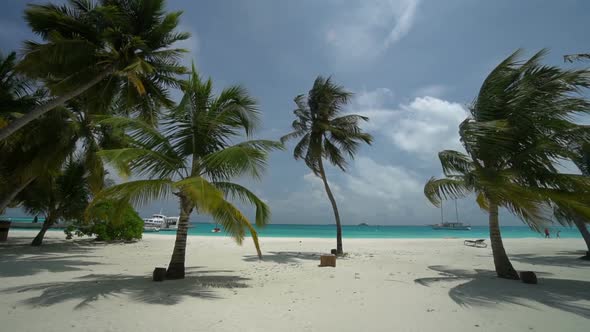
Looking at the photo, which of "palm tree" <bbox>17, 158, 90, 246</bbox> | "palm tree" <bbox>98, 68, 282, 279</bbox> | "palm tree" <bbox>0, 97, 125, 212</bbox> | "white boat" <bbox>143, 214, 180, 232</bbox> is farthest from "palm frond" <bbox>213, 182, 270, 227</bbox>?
"white boat" <bbox>143, 214, 180, 232</bbox>

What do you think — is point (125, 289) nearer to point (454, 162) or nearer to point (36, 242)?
point (454, 162)

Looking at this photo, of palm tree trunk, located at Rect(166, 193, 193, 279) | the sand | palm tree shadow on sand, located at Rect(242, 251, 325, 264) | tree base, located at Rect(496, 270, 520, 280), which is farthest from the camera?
palm tree shadow on sand, located at Rect(242, 251, 325, 264)

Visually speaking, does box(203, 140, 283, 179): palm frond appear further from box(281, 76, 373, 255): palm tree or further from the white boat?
the white boat

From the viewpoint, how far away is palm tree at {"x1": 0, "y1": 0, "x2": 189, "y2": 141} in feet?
26.2

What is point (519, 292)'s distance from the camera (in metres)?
6.30

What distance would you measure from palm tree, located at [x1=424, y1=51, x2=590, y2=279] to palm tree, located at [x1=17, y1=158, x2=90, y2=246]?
16965 millimetres

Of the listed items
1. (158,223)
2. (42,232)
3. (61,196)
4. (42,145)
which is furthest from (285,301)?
(158,223)

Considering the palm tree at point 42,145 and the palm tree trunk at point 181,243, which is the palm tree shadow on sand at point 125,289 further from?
the palm tree at point 42,145

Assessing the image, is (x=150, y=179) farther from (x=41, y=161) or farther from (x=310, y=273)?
(x=41, y=161)

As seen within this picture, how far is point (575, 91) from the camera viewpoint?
685 cm

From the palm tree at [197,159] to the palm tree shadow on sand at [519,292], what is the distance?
182 inches

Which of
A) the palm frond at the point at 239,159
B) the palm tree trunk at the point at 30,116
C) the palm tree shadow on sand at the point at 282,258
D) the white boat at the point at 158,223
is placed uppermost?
the palm tree trunk at the point at 30,116

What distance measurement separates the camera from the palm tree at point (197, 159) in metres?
6.11

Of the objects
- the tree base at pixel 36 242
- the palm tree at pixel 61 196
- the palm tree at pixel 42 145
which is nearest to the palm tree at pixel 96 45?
the palm tree at pixel 42 145
